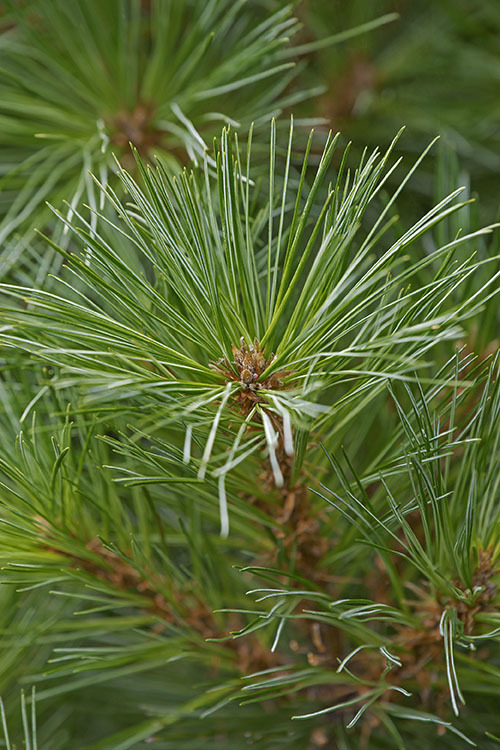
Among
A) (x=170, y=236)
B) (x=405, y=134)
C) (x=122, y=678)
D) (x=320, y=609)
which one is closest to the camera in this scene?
(x=170, y=236)

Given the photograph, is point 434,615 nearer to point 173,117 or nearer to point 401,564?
point 401,564

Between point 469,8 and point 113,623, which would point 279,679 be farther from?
point 469,8

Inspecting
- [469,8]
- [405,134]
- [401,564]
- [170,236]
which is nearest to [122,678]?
[401,564]

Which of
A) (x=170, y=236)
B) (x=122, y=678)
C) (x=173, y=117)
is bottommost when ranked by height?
(x=122, y=678)

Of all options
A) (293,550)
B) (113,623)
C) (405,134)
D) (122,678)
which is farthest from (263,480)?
(405,134)

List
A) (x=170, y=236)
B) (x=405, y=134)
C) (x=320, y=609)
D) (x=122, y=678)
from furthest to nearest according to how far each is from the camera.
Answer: (x=405, y=134) → (x=122, y=678) → (x=320, y=609) → (x=170, y=236)

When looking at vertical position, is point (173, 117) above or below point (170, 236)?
above

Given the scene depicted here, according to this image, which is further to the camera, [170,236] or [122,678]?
[122,678]
